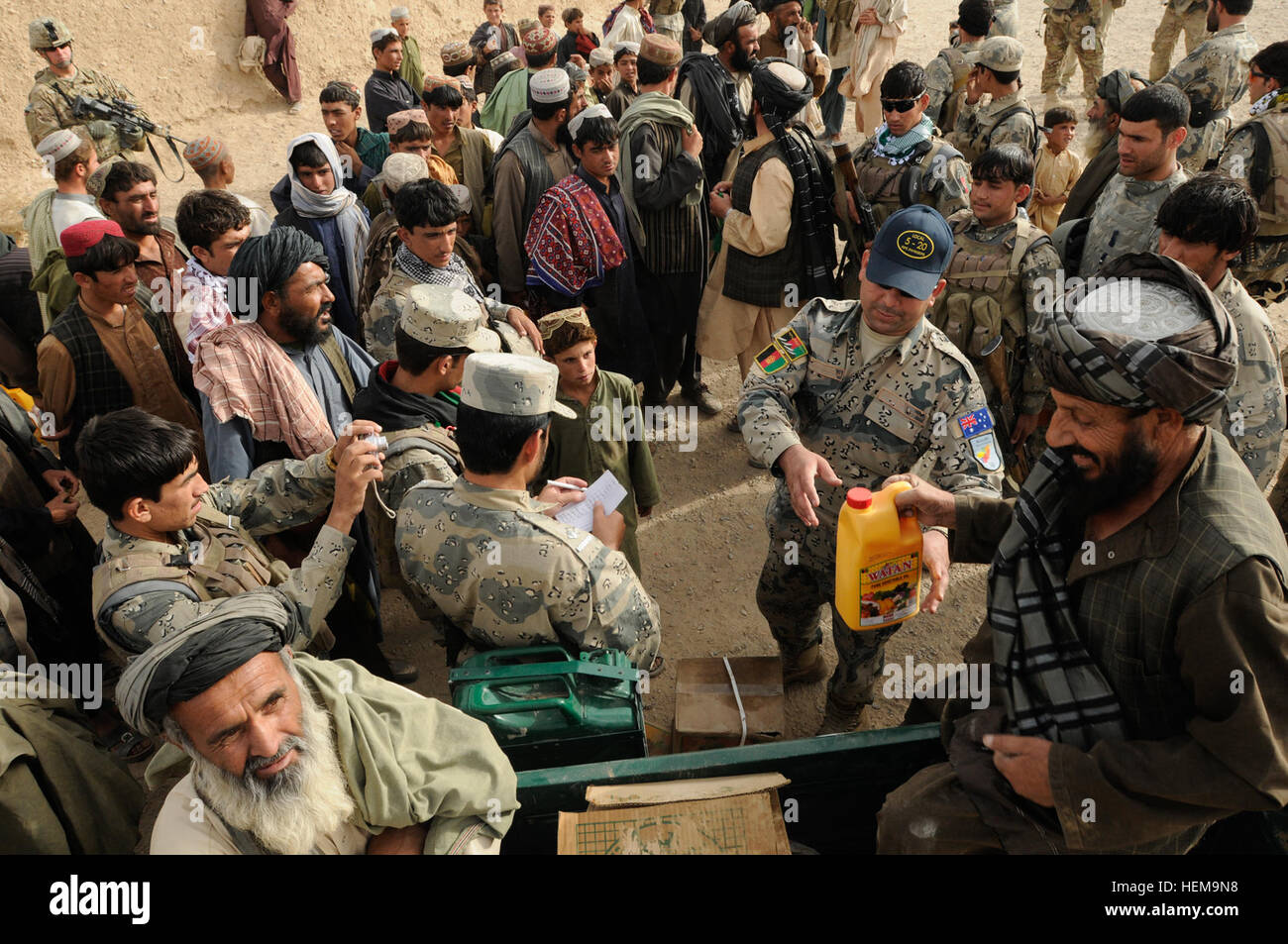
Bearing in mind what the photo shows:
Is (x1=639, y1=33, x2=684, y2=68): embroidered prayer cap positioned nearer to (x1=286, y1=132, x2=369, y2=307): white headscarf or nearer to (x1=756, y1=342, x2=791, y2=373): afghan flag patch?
(x1=286, y1=132, x2=369, y2=307): white headscarf

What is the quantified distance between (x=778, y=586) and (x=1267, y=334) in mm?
2181

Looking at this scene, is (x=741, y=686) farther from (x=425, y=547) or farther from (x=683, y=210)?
(x=683, y=210)

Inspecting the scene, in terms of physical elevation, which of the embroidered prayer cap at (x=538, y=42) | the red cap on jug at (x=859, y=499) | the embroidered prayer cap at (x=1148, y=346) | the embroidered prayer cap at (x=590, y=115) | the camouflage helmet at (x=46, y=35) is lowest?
the red cap on jug at (x=859, y=499)

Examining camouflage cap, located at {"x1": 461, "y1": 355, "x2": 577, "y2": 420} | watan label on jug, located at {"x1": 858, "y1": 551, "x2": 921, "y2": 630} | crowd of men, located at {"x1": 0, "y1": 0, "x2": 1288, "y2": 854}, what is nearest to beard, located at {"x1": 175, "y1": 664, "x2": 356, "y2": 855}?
crowd of men, located at {"x1": 0, "y1": 0, "x2": 1288, "y2": 854}

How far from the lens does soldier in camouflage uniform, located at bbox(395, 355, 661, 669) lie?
2.71 metres

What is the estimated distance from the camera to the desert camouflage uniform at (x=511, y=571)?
2.71 m

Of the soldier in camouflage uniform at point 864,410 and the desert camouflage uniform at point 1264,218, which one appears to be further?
the desert camouflage uniform at point 1264,218

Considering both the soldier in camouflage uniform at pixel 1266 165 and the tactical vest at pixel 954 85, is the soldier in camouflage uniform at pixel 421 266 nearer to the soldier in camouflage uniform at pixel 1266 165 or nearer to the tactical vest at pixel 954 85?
the soldier in camouflage uniform at pixel 1266 165

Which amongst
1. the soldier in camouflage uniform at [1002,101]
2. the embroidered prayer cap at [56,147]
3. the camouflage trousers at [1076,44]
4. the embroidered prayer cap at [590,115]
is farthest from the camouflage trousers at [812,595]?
the camouflage trousers at [1076,44]

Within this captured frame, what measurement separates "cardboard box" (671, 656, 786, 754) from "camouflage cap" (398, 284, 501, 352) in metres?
1.63

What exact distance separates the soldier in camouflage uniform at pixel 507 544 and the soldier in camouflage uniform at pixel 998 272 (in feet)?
8.47

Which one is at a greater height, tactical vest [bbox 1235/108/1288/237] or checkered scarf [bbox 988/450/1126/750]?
tactical vest [bbox 1235/108/1288/237]

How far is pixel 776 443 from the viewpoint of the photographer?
316 cm

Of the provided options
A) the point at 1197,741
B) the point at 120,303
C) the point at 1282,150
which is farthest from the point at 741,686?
the point at 1282,150
